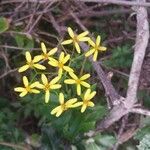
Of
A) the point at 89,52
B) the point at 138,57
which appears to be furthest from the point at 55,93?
the point at 138,57

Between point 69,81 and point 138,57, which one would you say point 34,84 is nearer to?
point 69,81

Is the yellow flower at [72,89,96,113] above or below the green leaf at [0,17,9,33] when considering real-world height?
below

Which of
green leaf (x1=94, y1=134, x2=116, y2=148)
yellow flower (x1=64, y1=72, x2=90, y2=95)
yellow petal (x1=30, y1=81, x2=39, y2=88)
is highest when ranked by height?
yellow petal (x1=30, y1=81, x2=39, y2=88)

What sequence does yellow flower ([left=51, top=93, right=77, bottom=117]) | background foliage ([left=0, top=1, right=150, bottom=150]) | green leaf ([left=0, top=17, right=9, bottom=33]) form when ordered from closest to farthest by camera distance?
yellow flower ([left=51, top=93, right=77, bottom=117]) → background foliage ([left=0, top=1, right=150, bottom=150]) → green leaf ([left=0, top=17, right=9, bottom=33])

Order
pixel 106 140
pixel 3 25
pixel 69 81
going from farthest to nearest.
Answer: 1. pixel 3 25
2. pixel 106 140
3. pixel 69 81

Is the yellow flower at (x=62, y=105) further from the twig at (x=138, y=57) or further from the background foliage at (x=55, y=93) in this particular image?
the twig at (x=138, y=57)

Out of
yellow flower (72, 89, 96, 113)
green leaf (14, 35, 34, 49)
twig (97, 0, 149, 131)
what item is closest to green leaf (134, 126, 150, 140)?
twig (97, 0, 149, 131)

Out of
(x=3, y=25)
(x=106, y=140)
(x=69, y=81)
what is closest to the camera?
(x=69, y=81)

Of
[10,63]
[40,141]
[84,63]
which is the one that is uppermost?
[84,63]

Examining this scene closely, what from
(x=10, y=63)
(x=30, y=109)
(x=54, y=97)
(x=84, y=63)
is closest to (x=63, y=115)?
(x=54, y=97)

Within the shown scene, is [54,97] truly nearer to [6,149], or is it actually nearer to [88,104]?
[88,104]

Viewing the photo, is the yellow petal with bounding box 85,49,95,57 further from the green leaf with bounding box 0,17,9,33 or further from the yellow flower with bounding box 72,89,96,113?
the green leaf with bounding box 0,17,9,33
